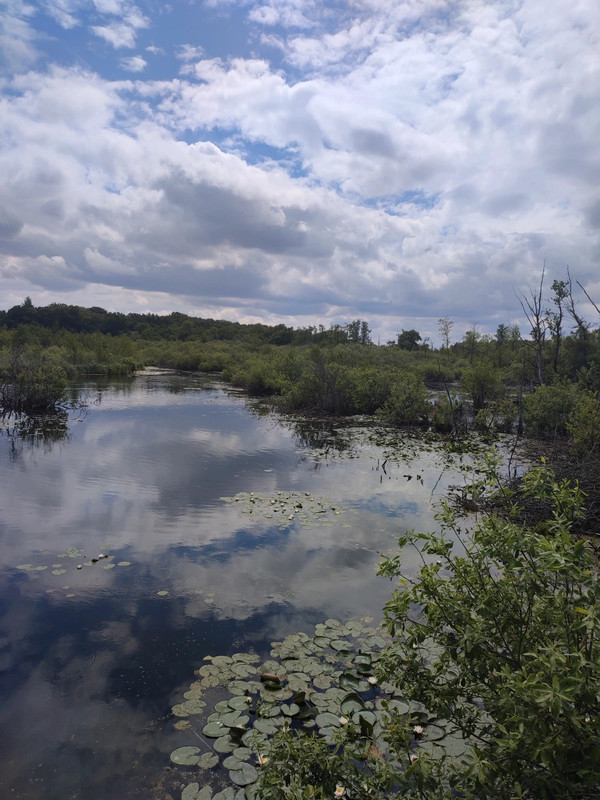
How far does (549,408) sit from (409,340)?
48.9 m

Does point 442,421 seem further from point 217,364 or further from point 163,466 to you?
point 217,364

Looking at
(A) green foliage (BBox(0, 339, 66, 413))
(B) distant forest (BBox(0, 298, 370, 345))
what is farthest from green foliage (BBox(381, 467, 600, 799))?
(B) distant forest (BBox(0, 298, 370, 345))

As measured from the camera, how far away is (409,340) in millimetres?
64188

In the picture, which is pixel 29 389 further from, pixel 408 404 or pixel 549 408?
pixel 549 408

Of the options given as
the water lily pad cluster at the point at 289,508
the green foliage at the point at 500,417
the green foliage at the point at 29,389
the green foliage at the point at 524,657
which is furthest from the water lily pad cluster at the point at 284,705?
the green foliage at the point at 29,389

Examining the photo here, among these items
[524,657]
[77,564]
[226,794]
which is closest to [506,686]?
[524,657]

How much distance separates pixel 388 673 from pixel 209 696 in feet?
6.33

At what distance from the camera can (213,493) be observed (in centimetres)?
999

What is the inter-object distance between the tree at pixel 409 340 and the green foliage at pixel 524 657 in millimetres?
60612

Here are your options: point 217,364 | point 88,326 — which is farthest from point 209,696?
point 88,326

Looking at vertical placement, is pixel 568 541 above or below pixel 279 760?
above

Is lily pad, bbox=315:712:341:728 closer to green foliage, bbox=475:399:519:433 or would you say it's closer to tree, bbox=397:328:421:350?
green foliage, bbox=475:399:519:433

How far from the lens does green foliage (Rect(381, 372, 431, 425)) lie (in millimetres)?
18891

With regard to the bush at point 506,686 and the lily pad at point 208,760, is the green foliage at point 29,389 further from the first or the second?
the bush at point 506,686
